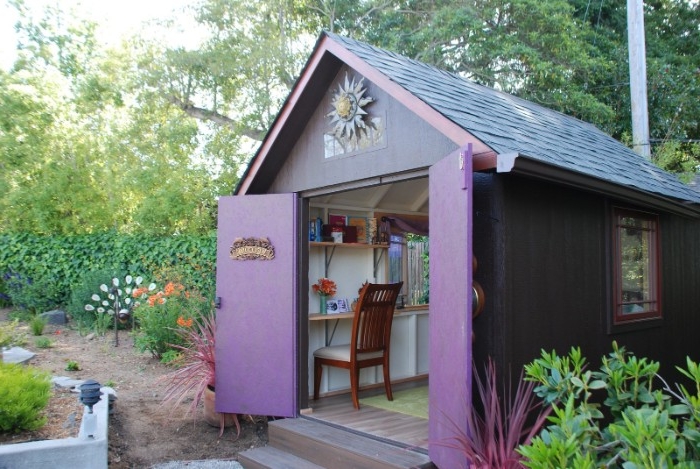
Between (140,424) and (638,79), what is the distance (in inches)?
352

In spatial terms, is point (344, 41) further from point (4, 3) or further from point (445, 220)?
point (4, 3)

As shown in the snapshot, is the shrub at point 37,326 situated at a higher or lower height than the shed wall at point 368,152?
lower

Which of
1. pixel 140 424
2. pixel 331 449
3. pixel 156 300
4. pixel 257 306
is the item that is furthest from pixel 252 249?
pixel 156 300

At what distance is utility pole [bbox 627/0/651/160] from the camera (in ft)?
32.6

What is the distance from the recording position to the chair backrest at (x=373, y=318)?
5.46 m

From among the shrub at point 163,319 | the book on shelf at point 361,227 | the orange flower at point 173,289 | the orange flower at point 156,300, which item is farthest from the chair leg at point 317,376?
the orange flower at point 156,300

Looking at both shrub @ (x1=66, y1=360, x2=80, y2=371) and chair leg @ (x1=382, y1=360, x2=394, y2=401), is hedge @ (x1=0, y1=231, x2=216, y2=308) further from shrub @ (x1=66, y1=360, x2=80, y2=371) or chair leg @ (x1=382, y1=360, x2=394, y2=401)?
chair leg @ (x1=382, y1=360, x2=394, y2=401)

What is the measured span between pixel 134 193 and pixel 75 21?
4546mm

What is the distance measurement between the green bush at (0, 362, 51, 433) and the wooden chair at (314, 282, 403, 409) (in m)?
2.32

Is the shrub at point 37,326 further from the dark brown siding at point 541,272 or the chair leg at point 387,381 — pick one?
the dark brown siding at point 541,272

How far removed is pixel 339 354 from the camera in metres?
5.67

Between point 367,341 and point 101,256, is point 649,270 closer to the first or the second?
point 367,341

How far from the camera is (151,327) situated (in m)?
8.24

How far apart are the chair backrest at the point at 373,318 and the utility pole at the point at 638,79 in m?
6.23
